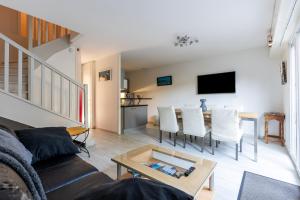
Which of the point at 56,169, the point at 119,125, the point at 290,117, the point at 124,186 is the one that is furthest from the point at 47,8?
the point at 290,117

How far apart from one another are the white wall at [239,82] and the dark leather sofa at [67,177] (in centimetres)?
419

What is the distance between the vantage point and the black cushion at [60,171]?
1.14 meters

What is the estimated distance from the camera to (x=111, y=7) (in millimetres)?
2180

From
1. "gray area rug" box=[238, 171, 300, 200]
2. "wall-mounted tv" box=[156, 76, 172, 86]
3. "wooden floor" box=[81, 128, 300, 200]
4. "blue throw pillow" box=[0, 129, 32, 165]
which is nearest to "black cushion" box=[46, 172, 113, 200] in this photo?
"blue throw pillow" box=[0, 129, 32, 165]

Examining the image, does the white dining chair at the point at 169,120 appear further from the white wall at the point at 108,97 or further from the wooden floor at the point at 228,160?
the white wall at the point at 108,97

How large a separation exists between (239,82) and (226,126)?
220cm

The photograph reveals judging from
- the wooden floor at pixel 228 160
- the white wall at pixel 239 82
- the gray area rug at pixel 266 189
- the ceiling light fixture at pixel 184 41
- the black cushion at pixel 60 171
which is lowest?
the gray area rug at pixel 266 189

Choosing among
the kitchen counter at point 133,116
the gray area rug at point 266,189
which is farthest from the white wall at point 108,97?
the gray area rug at point 266,189

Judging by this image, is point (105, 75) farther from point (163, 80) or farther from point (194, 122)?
point (194, 122)

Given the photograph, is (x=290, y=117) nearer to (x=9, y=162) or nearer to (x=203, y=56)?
(x=203, y=56)

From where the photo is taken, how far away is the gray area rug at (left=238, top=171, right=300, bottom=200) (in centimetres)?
162

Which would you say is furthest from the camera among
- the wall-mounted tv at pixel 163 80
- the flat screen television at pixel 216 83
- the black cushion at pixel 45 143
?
the wall-mounted tv at pixel 163 80

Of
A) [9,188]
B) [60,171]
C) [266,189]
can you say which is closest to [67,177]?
[60,171]

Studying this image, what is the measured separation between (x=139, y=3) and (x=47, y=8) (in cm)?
135
